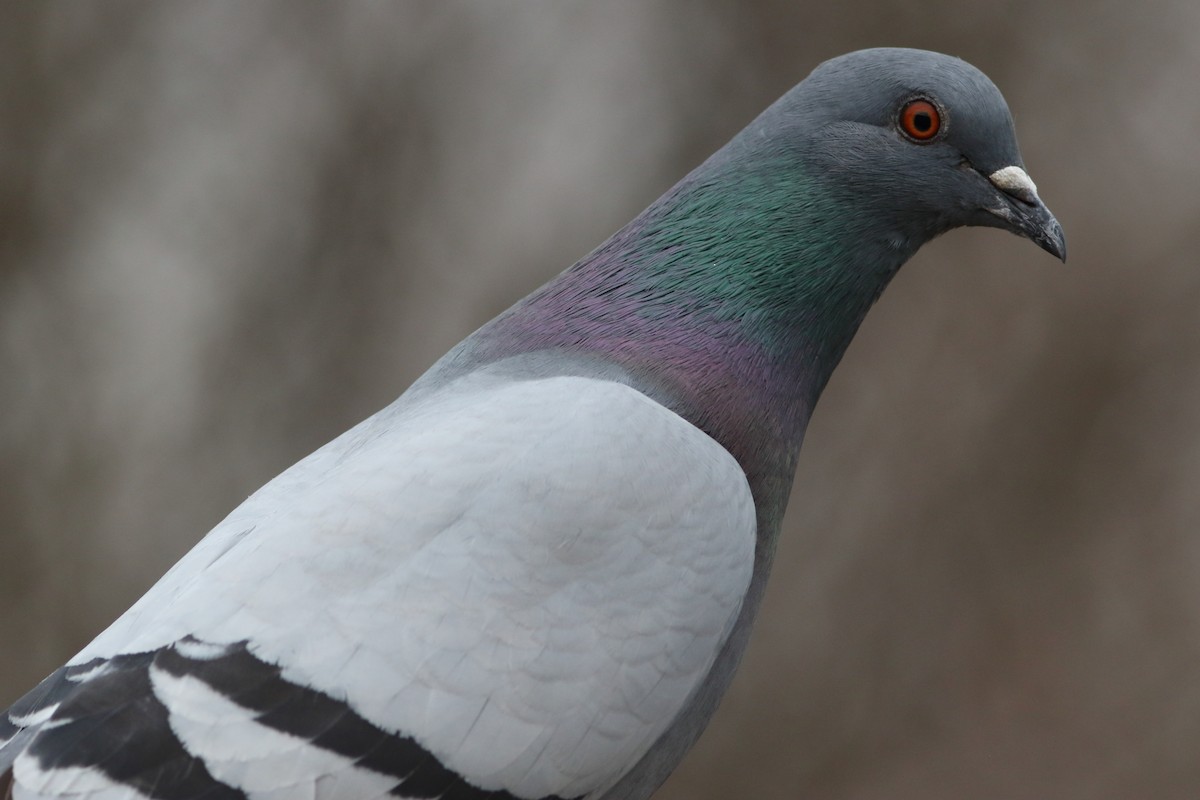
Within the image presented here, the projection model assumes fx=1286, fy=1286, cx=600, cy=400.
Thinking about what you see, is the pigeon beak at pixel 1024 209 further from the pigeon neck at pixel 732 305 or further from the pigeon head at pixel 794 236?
the pigeon neck at pixel 732 305

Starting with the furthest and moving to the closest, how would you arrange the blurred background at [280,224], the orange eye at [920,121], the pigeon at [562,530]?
the blurred background at [280,224] < the orange eye at [920,121] < the pigeon at [562,530]

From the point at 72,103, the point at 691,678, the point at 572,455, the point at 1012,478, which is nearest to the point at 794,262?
the point at 572,455

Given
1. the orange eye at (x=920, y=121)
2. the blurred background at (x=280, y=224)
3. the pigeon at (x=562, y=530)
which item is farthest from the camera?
the blurred background at (x=280, y=224)

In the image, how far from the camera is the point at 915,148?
258cm

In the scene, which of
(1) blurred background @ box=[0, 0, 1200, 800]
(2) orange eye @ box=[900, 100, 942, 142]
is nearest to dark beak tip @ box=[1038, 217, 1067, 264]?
(2) orange eye @ box=[900, 100, 942, 142]

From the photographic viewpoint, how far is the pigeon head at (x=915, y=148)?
101 inches

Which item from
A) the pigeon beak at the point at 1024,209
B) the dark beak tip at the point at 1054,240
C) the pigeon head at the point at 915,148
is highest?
the pigeon head at the point at 915,148

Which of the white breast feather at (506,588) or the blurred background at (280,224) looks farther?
the blurred background at (280,224)

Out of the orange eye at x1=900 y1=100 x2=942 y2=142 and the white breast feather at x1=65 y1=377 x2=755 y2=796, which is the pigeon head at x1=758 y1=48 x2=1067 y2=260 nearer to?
the orange eye at x1=900 y1=100 x2=942 y2=142

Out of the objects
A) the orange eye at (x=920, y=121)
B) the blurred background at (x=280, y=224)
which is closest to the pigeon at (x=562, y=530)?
the orange eye at (x=920, y=121)

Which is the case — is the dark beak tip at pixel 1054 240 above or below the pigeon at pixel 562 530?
below

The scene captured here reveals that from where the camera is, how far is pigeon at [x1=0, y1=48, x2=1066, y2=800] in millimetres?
1971

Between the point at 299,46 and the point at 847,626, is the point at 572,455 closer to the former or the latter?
the point at 847,626

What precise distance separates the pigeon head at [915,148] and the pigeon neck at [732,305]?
0.07 meters
